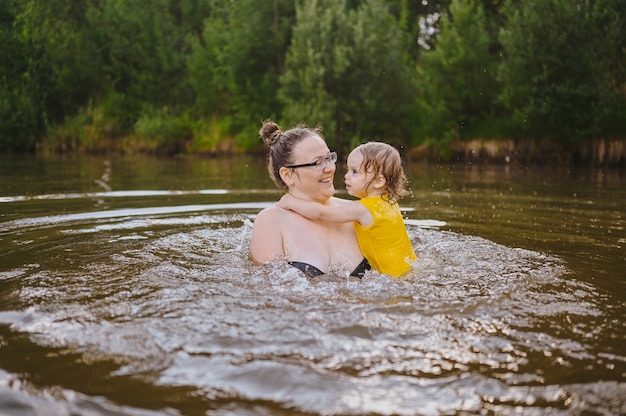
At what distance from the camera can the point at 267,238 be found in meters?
4.52

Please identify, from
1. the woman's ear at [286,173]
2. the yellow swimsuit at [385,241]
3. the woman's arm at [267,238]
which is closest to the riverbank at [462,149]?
the yellow swimsuit at [385,241]

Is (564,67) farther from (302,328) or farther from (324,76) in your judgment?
(302,328)

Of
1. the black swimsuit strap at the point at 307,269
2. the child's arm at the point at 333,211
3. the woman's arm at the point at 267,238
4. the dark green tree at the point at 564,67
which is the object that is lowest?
the black swimsuit strap at the point at 307,269

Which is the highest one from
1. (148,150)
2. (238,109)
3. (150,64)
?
(150,64)

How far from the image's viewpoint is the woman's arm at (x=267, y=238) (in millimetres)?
4508

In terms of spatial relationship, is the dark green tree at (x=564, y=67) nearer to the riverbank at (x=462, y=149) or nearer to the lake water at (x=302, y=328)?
the riverbank at (x=462, y=149)

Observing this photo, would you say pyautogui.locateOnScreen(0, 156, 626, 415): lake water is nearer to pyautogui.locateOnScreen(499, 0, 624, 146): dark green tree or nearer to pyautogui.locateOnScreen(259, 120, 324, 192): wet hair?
pyautogui.locateOnScreen(259, 120, 324, 192): wet hair

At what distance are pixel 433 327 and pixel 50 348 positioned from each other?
1658 mm

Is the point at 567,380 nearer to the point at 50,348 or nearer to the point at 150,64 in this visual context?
the point at 50,348

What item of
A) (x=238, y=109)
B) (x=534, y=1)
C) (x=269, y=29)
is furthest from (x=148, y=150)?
(x=534, y=1)

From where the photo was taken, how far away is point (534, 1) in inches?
711

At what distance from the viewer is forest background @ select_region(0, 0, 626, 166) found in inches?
701

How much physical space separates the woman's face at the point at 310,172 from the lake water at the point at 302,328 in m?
0.69

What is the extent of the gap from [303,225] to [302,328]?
1671mm
